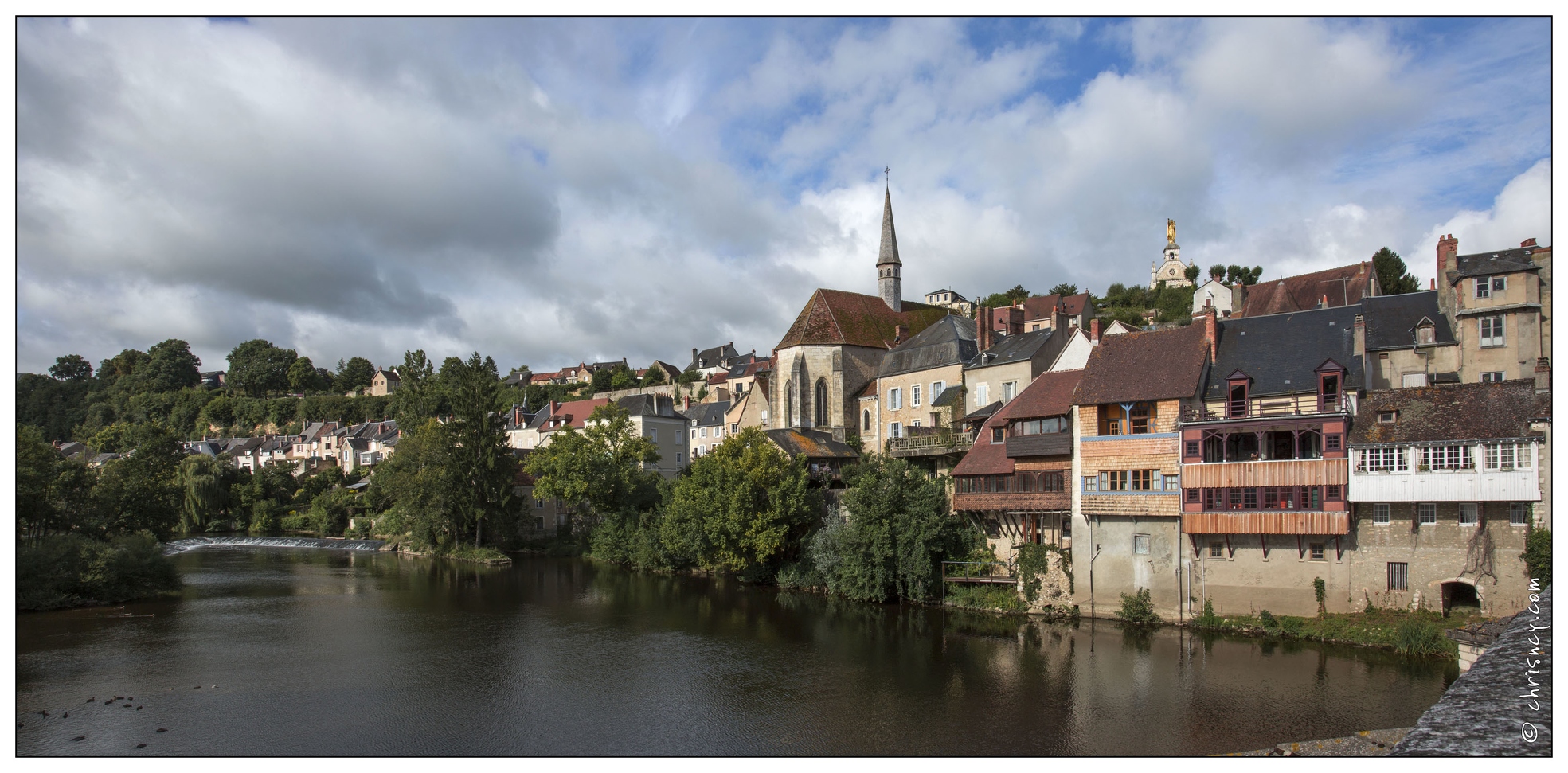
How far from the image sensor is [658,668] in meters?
25.9

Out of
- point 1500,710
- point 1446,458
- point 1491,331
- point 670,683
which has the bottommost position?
point 670,683

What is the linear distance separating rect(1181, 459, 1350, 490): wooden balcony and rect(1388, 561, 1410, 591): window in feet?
9.13

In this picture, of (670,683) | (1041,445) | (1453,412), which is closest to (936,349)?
(1041,445)

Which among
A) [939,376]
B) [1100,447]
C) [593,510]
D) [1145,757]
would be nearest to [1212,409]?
[1100,447]

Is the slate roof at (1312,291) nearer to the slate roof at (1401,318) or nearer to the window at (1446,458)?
the slate roof at (1401,318)

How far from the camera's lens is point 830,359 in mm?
55188

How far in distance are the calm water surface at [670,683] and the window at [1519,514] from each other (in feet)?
14.7

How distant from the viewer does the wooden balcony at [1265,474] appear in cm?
2619

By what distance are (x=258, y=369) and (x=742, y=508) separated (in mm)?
113519

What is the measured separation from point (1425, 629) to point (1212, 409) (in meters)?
8.42

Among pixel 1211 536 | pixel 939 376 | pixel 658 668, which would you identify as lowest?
pixel 658 668

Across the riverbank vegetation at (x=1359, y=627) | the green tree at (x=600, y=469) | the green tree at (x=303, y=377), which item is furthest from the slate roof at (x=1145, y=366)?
the green tree at (x=303, y=377)

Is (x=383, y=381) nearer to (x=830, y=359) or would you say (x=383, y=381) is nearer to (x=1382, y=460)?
(x=830, y=359)

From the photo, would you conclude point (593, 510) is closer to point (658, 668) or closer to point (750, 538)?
point (750, 538)
